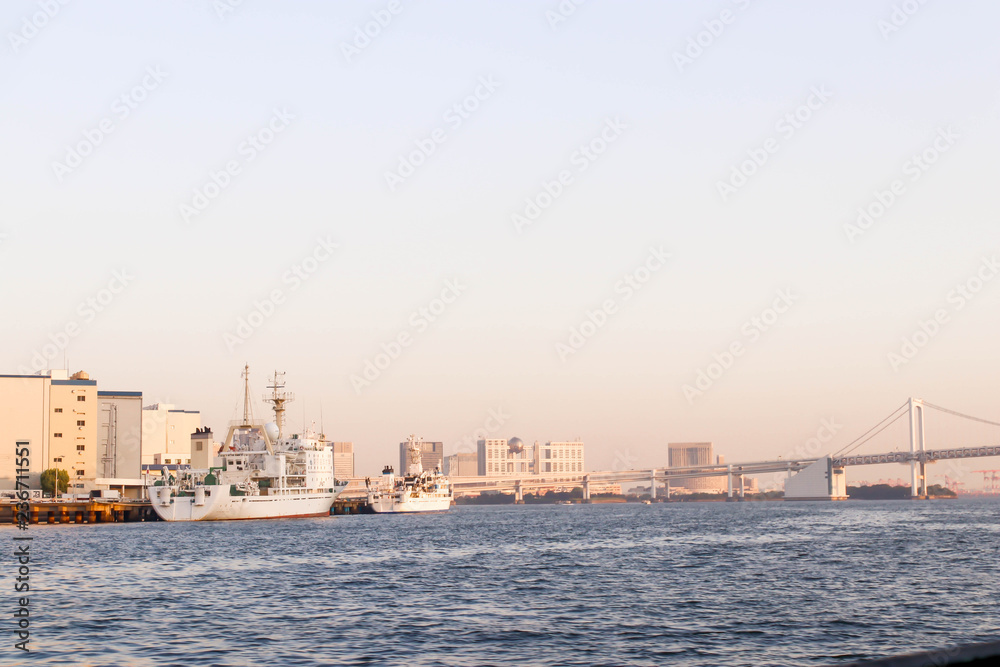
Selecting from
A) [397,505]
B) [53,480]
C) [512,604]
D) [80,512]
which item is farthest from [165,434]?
[512,604]

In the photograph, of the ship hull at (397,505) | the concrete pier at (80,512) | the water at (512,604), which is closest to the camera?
the water at (512,604)

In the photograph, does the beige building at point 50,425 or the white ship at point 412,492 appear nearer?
the beige building at point 50,425

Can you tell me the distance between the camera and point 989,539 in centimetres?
5475

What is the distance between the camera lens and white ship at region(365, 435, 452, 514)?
137500 millimetres

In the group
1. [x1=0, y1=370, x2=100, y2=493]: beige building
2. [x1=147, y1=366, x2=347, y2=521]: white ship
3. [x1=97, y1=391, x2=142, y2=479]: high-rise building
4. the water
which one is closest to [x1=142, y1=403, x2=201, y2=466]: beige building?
[x1=97, y1=391, x2=142, y2=479]: high-rise building

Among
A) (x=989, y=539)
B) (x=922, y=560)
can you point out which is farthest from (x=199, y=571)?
(x=989, y=539)

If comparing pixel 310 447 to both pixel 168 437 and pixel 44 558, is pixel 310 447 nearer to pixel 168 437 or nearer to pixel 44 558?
pixel 44 558

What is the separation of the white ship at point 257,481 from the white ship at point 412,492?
93.5ft

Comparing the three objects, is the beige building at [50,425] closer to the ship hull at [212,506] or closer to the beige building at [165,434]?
the ship hull at [212,506]

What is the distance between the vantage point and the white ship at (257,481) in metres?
93.9

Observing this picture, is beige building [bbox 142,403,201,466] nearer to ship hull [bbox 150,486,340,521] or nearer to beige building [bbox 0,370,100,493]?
beige building [bbox 0,370,100,493]

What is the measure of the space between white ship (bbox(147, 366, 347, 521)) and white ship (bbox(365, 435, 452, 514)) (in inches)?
1122

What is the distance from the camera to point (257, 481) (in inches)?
3875

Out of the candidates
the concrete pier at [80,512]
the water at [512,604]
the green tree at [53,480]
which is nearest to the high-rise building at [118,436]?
A: the green tree at [53,480]
